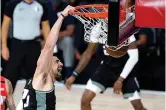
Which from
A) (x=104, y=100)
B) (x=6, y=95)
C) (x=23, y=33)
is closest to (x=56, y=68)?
(x=6, y=95)

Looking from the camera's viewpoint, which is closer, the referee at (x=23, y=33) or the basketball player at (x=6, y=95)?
the basketball player at (x=6, y=95)

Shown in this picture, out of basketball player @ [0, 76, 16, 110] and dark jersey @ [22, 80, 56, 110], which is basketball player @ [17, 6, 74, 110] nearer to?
dark jersey @ [22, 80, 56, 110]

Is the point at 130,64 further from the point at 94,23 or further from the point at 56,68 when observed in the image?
the point at 56,68

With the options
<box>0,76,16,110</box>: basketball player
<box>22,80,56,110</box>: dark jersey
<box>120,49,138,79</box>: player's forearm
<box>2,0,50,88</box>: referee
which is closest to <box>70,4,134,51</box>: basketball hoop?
<box>22,80,56,110</box>: dark jersey

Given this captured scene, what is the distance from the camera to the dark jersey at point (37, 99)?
12.8 feet

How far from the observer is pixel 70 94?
26.2 feet

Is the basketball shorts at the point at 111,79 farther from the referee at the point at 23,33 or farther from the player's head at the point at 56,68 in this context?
the player's head at the point at 56,68

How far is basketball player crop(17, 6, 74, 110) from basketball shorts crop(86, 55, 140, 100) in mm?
1500

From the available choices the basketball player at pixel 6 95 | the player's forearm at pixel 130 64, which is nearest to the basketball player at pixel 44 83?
the basketball player at pixel 6 95

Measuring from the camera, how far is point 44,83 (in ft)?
12.9

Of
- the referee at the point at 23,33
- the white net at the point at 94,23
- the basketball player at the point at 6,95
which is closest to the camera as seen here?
the white net at the point at 94,23

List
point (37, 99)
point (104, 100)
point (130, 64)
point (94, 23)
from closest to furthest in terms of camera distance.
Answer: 1. point (37, 99)
2. point (94, 23)
3. point (130, 64)
4. point (104, 100)

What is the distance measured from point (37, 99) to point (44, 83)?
0.47 feet

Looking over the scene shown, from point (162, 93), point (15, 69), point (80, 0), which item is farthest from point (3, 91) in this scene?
point (80, 0)
